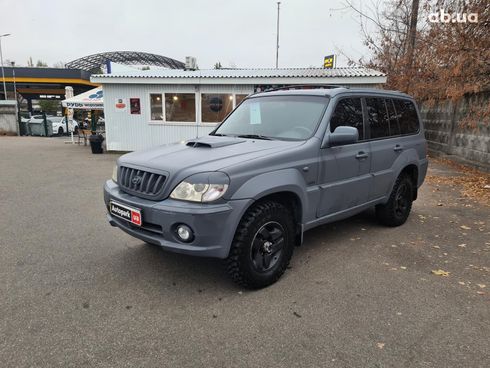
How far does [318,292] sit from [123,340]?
1.76m

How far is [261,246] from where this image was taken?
333 centimetres

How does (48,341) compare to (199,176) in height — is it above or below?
below

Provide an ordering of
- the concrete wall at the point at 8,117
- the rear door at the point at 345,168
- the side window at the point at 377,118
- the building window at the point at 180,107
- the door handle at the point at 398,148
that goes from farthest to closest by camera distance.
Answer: the concrete wall at the point at 8,117 < the building window at the point at 180,107 < the door handle at the point at 398,148 < the side window at the point at 377,118 < the rear door at the point at 345,168

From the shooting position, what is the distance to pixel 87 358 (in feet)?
8.04

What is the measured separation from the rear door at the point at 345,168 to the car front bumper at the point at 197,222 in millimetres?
1170

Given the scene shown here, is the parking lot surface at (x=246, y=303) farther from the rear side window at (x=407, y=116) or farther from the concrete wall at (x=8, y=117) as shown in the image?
the concrete wall at (x=8, y=117)

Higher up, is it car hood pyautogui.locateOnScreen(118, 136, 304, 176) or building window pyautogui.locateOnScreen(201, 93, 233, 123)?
building window pyautogui.locateOnScreen(201, 93, 233, 123)

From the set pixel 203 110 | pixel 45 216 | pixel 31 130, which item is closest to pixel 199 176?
pixel 45 216

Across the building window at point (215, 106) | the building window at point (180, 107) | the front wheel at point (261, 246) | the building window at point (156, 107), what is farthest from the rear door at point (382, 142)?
the building window at point (156, 107)

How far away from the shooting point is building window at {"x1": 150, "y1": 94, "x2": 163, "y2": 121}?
13398 millimetres

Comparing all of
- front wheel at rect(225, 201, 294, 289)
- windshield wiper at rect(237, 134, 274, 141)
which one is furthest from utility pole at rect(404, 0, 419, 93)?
front wheel at rect(225, 201, 294, 289)

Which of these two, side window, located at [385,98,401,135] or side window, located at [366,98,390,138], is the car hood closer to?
side window, located at [366,98,390,138]

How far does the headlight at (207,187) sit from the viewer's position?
2914 millimetres

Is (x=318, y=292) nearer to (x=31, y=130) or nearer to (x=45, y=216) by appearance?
(x=45, y=216)
